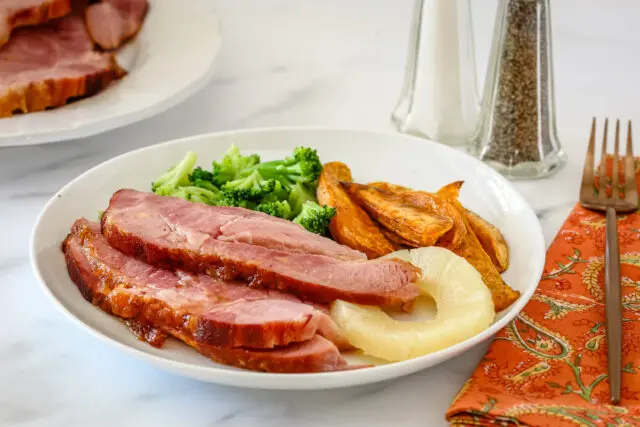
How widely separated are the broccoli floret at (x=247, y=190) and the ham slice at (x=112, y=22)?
3.87 feet

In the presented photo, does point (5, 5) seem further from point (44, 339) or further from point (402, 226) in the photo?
point (402, 226)

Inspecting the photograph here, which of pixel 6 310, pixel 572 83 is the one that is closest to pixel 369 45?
pixel 572 83

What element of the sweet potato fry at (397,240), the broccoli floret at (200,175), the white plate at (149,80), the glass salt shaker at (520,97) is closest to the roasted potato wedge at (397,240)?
the sweet potato fry at (397,240)

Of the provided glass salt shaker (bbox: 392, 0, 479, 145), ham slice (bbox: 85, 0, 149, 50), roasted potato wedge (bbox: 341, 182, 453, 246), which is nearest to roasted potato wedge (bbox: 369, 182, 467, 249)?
roasted potato wedge (bbox: 341, 182, 453, 246)

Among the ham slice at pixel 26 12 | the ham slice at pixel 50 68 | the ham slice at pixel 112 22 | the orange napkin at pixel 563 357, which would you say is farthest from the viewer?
the ham slice at pixel 112 22

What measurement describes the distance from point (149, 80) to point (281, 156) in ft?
2.06

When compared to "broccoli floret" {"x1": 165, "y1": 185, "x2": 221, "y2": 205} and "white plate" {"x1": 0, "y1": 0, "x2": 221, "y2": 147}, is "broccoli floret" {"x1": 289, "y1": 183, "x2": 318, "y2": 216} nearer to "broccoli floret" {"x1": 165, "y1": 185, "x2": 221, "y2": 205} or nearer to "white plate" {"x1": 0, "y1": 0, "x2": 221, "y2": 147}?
"broccoli floret" {"x1": 165, "y1": 185, "x2": 221, "y2": 205}

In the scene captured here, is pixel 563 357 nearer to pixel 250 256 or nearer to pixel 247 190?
pixel 250 256

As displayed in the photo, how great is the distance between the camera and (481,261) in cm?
196

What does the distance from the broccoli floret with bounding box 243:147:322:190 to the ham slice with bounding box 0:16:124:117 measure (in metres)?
0.76

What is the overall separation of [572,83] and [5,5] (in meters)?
2.08

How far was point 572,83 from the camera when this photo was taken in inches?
133

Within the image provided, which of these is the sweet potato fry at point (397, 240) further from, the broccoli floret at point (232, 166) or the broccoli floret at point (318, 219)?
the broccoli floret at point (232, 166)

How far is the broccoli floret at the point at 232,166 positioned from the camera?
232cm
